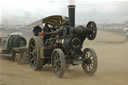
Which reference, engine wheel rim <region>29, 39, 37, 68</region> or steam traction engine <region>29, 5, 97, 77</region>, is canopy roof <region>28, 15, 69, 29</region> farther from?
engine wheel rim <region>29, 39, 37, 68</region>

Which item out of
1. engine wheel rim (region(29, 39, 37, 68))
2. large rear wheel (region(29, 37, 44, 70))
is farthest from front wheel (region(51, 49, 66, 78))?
engine wheel rim (region(29, 39, 37, 68))

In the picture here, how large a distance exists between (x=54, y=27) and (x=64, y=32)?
179 centimetres

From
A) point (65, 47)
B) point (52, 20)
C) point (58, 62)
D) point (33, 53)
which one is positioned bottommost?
point (58, 62)

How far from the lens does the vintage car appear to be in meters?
10.4

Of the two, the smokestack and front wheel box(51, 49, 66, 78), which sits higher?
the smokestack

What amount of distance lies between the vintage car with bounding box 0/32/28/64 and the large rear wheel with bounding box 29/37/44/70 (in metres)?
1.21

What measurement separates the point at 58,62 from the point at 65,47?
55cm

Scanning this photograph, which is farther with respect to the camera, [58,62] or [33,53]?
[33,53]

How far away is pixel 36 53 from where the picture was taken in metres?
8.53

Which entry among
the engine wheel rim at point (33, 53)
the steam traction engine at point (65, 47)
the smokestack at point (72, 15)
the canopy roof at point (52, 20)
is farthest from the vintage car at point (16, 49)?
the smokestack at point (72, 15)

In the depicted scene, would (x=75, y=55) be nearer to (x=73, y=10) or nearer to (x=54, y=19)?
(x=73, y=10)

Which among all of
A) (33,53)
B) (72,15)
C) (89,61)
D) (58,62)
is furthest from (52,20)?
(89,61)

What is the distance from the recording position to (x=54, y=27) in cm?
921

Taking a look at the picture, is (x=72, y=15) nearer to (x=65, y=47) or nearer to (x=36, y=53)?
(x=65, y=47)
